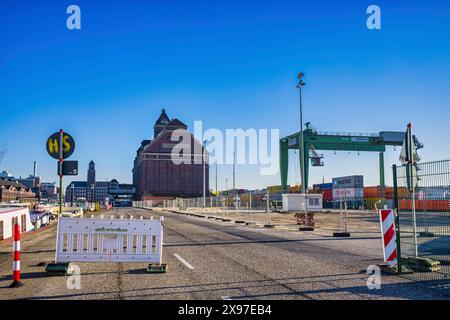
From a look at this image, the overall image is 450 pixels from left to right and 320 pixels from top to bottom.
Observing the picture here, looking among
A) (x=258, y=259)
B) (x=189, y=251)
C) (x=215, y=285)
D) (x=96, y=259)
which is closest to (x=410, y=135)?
(x=258, y=259)

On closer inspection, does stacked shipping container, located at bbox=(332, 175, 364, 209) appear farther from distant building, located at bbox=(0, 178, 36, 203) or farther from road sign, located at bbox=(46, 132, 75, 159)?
distant building, located at bbox=(0, 178, 36, 203)

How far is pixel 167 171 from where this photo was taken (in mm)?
125250

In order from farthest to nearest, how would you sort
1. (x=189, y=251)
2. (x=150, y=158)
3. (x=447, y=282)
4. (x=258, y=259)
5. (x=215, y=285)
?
(x=150, y=158), (x=189, y=251), (x=258, y=259), (x=447, y=282), (x=215, y=285)

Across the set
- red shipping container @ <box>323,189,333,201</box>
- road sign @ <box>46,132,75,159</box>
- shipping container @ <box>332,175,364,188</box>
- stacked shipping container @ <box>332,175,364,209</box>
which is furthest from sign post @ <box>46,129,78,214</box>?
red shipping container @ <box>323,189,333,201</box>

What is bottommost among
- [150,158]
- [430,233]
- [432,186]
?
[430,233]

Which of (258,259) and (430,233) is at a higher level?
(430,233)

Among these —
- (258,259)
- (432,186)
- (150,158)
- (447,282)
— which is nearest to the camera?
(447,282)

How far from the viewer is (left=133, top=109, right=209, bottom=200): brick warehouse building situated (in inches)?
4862

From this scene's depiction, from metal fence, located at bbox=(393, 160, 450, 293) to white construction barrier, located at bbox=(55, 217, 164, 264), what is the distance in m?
5.48

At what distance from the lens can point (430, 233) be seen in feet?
30.8

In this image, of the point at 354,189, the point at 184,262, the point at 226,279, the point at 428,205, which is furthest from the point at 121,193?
the point at 428,205
